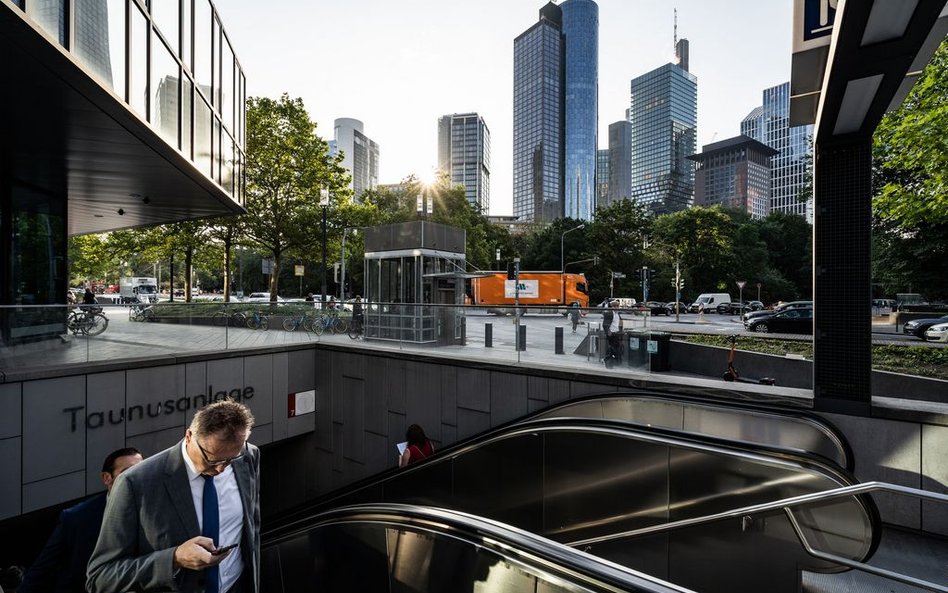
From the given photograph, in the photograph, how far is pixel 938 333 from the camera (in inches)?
815

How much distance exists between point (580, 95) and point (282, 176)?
610 feet

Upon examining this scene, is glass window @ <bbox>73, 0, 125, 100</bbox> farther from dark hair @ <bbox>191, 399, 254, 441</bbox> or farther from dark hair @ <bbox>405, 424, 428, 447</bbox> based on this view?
dark hair @ <bbox>405, 424, 428, 447</bbox>

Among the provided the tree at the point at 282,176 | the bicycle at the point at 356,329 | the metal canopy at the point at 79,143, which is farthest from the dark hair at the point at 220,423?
the tree at the point at 282,176

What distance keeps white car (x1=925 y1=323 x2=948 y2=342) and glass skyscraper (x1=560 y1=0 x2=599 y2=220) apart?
177m

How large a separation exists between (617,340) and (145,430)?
868 centimetres

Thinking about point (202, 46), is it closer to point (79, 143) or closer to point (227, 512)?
point (79, 143)

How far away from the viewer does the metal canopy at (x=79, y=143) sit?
6207 mm

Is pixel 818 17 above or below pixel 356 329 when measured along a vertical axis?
above

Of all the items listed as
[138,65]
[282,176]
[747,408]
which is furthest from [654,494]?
[282,176]

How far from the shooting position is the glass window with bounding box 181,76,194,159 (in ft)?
35.5

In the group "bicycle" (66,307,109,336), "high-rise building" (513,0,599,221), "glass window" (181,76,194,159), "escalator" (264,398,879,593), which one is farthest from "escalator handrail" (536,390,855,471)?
"high-rise building" (513,0,599,221)

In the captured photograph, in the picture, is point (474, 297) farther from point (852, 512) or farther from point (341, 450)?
point (852, 512)

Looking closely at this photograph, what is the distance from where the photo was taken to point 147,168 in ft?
36.0

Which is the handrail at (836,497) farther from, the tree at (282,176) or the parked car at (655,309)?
the tree at (282,176)
